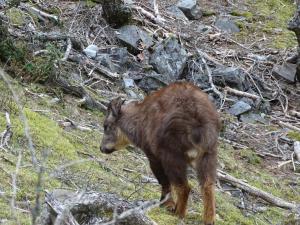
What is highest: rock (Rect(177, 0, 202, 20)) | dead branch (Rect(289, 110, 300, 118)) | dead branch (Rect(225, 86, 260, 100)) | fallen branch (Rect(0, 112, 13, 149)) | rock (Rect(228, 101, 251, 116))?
fallen branch (Rect(0, 112, 13, 149))

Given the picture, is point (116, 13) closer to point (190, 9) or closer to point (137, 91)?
point (137, 91)

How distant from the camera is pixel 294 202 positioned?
9.98m

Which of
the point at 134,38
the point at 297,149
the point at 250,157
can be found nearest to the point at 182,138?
the point at 250,157

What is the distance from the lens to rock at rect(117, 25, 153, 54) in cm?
1385

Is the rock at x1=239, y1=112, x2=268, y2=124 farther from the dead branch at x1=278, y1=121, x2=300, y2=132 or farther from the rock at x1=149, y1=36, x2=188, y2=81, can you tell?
the rock at x1=149, y1=36, x2=188, y2=81

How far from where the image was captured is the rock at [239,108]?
1305 cm

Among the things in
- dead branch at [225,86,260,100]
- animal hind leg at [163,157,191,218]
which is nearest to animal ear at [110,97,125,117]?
animal hind leg at [163,157,191,218]

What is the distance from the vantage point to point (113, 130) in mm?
8320

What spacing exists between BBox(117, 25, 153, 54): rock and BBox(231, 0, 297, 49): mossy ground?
3.20m

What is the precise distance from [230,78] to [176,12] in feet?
11.5

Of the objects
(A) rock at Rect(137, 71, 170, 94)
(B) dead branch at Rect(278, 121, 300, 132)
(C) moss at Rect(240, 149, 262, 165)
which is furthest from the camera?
(B) dead branch at Rect(278, 121, 300, 132)

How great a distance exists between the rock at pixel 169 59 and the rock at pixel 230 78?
0.70m

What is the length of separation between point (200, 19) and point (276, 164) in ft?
21.3

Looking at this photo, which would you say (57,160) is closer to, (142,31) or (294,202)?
(294,202)
